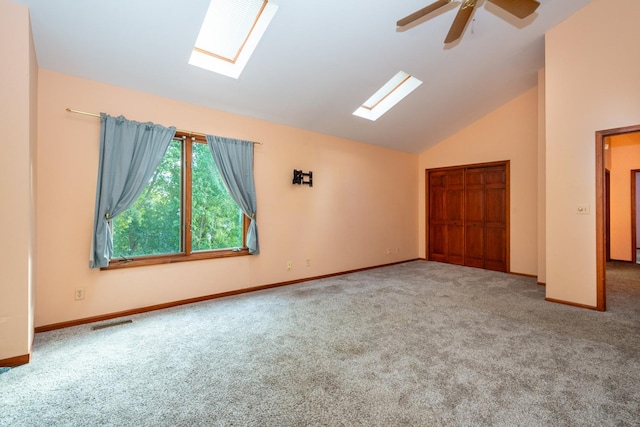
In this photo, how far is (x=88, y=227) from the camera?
292 centimetres

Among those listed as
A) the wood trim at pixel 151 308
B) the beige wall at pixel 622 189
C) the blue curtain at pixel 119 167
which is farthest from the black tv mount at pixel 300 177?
the beige wall at pixel 622 189

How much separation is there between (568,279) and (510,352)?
6.44ft

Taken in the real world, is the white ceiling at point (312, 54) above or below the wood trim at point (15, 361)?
above

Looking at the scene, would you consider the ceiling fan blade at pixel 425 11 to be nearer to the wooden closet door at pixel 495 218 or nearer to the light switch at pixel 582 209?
the light switch at pixel 582 209

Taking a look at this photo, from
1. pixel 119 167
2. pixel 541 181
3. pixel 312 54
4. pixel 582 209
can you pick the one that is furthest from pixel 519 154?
pixel 119 167

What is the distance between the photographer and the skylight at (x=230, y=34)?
2.77m

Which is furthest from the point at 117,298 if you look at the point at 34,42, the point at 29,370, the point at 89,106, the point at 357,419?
the point at 357,419

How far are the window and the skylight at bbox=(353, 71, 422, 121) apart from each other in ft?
8.21

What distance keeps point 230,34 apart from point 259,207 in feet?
7.08

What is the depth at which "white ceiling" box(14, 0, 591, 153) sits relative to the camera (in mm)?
2465

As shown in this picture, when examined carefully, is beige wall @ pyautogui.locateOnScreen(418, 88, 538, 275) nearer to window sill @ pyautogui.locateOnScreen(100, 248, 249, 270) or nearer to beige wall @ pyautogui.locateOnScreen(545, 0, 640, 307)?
beige wall @ pyautogui.locateOnScreen(545, 0, 640, 307)

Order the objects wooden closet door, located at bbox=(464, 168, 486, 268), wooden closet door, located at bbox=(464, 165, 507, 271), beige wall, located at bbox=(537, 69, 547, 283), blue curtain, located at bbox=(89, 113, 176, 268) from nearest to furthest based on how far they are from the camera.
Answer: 1. blue curtain, located at bbox=(89, 113, 176, 268)
2. beige wall, located at bbox=(537, 69, 547, 283)
3. wooden closet door, located at bbox=(464, 165, 507, 271)
4. wooden closet door, located at bbox=(464, 168, 486, 268)

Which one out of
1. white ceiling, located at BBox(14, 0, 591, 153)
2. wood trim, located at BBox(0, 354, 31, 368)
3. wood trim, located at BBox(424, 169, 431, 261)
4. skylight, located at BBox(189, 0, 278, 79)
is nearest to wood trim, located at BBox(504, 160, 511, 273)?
white ceiling, located at BBox(14, 0, 591, 153)

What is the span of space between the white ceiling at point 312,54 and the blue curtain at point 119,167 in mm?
491
